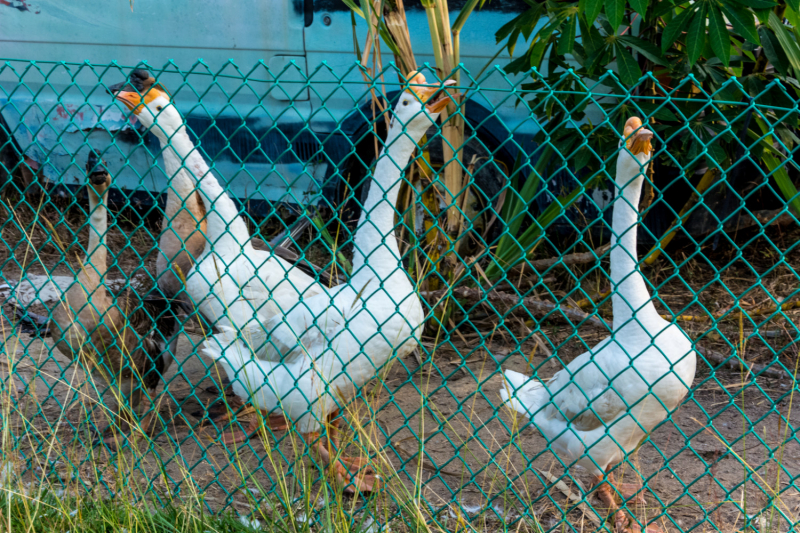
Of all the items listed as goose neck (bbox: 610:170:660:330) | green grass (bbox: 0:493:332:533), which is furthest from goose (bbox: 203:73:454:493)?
goose neck (bbox: 610:170:660:330)

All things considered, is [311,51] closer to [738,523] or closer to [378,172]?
[378,172]

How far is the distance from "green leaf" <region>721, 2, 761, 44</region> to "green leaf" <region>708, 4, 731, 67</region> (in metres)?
0.05

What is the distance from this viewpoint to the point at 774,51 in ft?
10.0

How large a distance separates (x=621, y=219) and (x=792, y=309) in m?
2.38

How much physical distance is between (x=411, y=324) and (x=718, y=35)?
1625mm

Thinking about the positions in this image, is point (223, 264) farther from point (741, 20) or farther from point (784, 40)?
point (784, 40)

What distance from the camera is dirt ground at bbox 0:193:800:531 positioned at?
2084 mm

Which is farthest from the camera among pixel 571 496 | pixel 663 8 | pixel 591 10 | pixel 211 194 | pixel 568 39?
pixel 211 194

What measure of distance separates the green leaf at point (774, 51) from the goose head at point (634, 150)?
1.26 m

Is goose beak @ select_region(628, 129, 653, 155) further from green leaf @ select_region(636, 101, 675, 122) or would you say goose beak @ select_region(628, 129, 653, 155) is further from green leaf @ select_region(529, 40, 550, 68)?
green leaf @ select_region(529, 40, 550, 68)

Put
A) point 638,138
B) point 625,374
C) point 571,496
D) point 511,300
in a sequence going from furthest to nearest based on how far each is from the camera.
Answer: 1. point 511,300
2. point 571,496
3. point 625,374
4. point 638,138

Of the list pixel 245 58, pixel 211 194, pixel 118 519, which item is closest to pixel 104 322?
pixel 211 194

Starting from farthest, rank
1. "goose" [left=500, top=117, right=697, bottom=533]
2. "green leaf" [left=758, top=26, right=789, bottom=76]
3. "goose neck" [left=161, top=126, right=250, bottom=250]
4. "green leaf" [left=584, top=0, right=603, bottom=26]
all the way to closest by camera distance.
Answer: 1. "goose neck" [left=161, top=126, right=250, bottom=250]
2. "green leaf" [left=758, top=26, right=789, bottom=76]
3. "green leaf" [left=584, top=0, right=603, bottom=26]
4. "goose" [left=500, top=117, right=697, bottom=533]

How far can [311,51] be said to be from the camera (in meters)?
4.41
